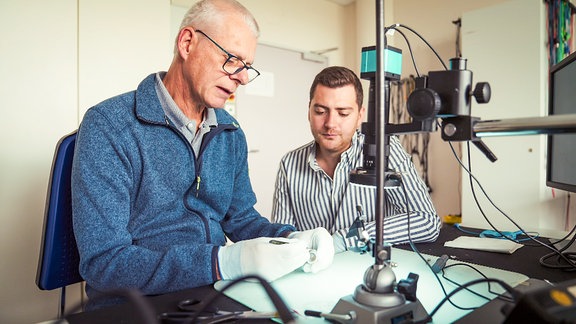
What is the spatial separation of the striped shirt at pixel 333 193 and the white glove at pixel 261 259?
57cm

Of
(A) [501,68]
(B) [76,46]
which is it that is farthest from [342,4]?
(B) [76,46]

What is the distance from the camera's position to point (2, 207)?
189 centimetres

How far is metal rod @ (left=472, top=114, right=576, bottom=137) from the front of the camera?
48 cm

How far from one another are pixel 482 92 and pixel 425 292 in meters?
0.38

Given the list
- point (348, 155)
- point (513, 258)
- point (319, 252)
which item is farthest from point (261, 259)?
point (348, 155)

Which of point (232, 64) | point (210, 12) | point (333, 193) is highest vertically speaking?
point (210, 12)

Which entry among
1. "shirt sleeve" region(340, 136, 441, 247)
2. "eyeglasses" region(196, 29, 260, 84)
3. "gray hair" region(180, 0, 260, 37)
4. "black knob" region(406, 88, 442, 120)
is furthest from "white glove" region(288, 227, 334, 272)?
"gray hair" region(180, 0, 260, 37)

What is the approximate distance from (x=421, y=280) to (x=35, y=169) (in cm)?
200

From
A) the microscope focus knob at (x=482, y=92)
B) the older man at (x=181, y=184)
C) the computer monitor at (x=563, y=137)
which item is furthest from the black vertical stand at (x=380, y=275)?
the computer monitor at (x=563, y=137)

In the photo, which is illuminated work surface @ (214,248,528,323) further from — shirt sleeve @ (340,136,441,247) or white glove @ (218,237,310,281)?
shirt sleeve @ (340,136,441,247)

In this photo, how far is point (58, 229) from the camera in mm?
996

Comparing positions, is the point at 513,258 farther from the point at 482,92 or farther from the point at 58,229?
the point at 58,229

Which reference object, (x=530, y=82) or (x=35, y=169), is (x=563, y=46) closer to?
(x=530, y=82)

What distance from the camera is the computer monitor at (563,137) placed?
1.00 metres
